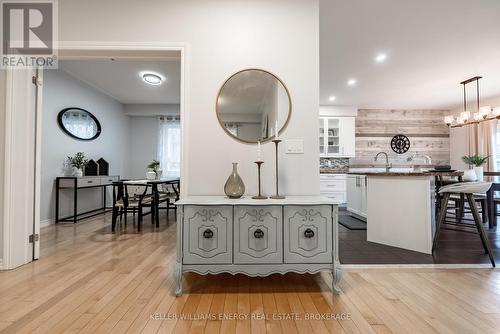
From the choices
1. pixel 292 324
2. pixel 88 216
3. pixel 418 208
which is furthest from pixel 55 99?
pixel 418 208

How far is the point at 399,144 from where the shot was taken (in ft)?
20.2

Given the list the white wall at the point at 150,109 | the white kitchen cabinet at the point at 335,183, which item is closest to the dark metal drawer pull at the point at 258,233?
the white kitchen cabinet at the point at 335,183

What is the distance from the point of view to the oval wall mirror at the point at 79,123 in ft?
13.5

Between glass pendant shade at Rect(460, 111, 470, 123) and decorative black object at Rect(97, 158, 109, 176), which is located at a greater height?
glass pendant shade at Rect(460, 111, 470, 123)

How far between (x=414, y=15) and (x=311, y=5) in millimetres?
1339

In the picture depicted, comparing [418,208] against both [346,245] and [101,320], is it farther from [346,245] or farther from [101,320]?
[101,320]

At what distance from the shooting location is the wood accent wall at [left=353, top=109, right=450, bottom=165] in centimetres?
615

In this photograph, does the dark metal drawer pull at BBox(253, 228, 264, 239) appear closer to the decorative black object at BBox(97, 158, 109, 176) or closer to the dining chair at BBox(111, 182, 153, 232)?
the dining chair at BBox(111, 182, 153, 232)

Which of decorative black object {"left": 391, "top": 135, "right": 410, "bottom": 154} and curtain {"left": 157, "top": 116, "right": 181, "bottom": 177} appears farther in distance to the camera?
decorative black object {"left": 391, "top": 135, "right": 410, "bottom": 154}

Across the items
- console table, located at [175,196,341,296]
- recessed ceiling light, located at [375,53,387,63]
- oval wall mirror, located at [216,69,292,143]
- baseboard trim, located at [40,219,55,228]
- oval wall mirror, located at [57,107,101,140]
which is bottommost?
baseboard trim, located at [40,219,55,228]

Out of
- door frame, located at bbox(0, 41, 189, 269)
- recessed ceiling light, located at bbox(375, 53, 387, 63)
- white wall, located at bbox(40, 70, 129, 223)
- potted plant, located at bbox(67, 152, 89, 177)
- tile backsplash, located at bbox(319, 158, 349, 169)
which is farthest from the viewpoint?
tile backsplash, located at bbox(319, 158, 349, 169)

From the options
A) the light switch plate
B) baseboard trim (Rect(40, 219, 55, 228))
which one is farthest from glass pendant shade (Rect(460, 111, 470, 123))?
baseboard trim (Rect(40, 219, 55, 228))

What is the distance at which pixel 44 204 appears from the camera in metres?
3.78

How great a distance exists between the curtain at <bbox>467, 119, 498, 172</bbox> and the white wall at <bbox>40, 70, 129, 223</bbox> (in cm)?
863
